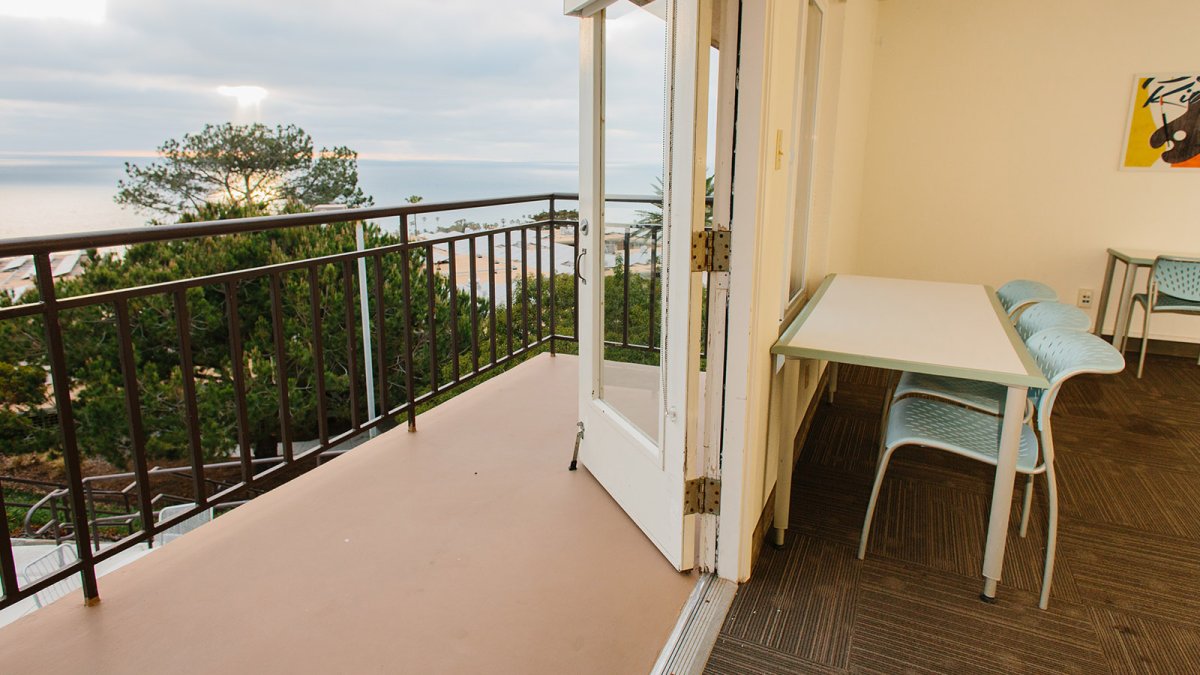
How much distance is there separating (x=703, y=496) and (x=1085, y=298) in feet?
13.3

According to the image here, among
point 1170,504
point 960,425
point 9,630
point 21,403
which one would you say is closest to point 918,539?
point 960,425

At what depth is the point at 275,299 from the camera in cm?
219

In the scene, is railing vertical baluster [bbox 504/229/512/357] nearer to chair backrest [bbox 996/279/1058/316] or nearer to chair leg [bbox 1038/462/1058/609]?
chair backrest [bbox 996/279/1058/316]

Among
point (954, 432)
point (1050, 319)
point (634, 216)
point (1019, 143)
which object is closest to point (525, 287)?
point (634, 216)

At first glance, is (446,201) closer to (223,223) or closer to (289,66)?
(223,223)

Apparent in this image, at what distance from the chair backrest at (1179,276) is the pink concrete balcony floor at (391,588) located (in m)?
3.82

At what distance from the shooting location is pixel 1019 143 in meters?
4.55

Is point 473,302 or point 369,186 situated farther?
point 369,186

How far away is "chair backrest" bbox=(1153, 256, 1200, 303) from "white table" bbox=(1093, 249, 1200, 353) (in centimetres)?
7

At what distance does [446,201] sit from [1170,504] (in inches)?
117

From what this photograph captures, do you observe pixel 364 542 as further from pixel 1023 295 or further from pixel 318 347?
pixel 1023 295

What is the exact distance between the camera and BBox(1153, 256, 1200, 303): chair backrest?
400cm

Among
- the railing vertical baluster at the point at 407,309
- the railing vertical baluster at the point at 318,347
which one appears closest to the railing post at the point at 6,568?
the railing vertical baluster at the point at 318,347

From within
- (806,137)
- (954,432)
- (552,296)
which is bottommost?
(954,432)
